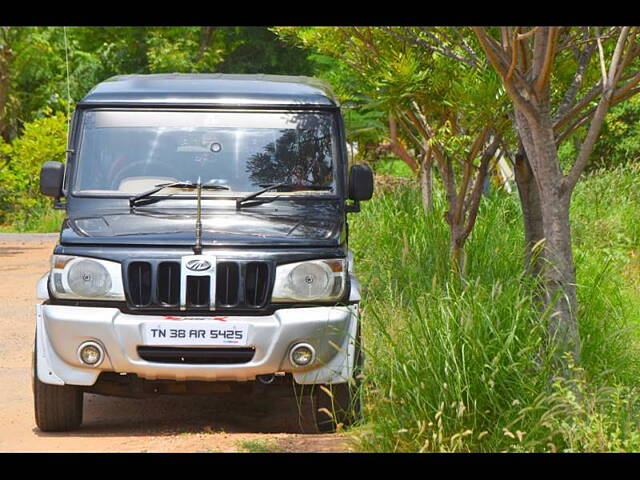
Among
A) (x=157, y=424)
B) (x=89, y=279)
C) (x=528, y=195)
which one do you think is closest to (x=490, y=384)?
(x=528, y=195)

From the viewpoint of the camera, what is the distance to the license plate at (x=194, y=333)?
710cm

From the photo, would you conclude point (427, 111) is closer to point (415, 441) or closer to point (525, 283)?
point (525, 283)

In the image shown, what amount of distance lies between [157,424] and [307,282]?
161 cm

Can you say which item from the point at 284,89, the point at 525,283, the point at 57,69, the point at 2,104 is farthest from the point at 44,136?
the point at 525,283

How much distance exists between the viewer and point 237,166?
823 centimetres

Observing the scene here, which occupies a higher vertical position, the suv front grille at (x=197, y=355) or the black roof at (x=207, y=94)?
the black roof at (x=207, y=94)

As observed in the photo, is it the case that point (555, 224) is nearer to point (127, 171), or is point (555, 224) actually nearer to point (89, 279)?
point (89, 279)

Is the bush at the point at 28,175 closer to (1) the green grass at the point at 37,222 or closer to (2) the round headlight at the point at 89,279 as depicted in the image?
(1) the green grass at the point at 37,222

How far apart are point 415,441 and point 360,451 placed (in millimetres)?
390

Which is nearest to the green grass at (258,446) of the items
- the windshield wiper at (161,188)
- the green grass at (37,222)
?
the windshield wiper at (161,188)

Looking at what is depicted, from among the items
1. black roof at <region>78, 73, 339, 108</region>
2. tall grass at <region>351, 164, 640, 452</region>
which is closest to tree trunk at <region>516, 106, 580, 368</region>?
tall grass at <region>351, 164, 640, 452</region>

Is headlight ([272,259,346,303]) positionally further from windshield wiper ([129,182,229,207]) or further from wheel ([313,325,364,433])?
windshield wiper ([129,182,229,207])

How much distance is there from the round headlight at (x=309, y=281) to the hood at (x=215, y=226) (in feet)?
0.58

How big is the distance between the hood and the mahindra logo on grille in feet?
0.44
